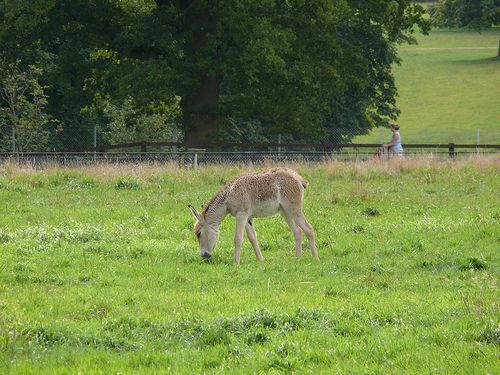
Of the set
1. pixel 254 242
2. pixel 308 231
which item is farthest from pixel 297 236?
pixel 254 242

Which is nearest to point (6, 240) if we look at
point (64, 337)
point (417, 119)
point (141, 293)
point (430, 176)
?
point (141, 293)

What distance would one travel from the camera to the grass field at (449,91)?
73.3m

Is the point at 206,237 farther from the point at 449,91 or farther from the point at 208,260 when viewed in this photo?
the point at 449,91

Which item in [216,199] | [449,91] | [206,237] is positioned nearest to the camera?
[206,237]

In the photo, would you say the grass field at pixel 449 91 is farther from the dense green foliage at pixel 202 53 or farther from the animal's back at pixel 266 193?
the animal's back at pixel 266 193

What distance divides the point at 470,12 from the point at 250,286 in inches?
3785

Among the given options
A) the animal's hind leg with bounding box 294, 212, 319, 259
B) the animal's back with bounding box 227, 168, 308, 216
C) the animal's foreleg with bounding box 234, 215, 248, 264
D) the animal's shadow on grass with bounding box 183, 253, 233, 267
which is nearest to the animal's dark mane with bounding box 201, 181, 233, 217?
the animal's back with bounding box 227, 168, 308, 216

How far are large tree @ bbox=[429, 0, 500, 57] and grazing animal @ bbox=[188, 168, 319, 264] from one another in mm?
89001

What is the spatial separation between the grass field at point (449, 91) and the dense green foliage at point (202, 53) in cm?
3071

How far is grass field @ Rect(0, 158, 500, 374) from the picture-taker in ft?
28.7

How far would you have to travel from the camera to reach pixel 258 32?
3441cm

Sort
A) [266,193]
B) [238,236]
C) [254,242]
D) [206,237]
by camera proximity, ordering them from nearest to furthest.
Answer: [238,236] < [254,242] < [206,237] < [266,193]

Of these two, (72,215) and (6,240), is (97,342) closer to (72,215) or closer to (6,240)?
(6,240)

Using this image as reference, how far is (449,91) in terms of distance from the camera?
8912 centimetres
